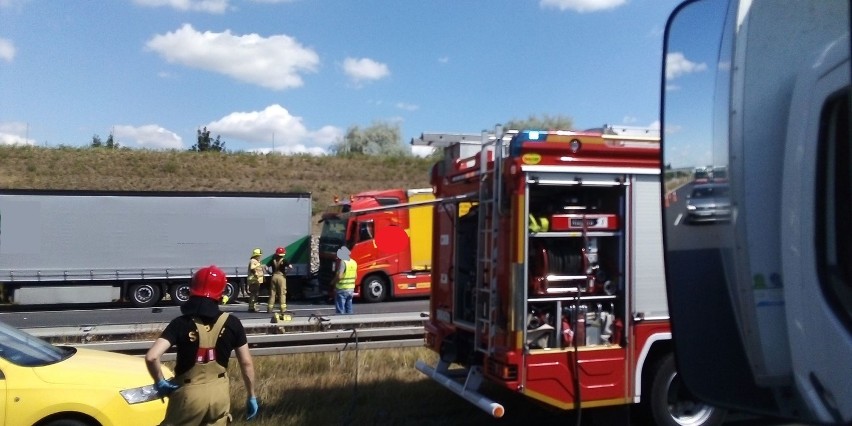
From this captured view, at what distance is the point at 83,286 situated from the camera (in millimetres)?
23094

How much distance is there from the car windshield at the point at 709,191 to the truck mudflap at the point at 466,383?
5211 mm

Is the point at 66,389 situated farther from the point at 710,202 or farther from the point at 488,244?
the point at 710,202

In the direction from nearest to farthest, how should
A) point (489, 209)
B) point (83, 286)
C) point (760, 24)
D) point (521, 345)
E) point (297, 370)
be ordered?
1. point (760, 24)
2. point (521, 345)
3. point (489, 209)
4. point (297, 370)
5. point (83, 286)

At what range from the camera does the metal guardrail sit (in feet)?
31.9

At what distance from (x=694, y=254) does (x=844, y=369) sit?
1.44 ft

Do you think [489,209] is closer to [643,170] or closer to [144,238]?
[643,170]

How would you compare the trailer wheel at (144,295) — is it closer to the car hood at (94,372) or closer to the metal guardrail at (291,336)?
the metal guardrail at (291,336)

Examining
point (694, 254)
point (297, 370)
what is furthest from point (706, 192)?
point (297, 370)

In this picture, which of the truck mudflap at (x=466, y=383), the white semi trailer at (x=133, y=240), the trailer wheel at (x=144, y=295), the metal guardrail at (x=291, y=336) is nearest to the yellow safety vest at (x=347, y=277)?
the metal guardrail at (x=291, y=336)

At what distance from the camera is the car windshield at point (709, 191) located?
1911 millimetres

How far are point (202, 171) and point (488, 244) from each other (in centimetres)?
5047

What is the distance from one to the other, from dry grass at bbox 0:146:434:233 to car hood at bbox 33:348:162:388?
45.0 metres

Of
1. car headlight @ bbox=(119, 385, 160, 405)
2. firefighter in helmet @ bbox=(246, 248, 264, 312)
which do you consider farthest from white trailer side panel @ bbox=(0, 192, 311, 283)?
car headlight @ bbox=(119, 385, 160, 405)

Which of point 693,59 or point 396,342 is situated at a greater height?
point 693,59
